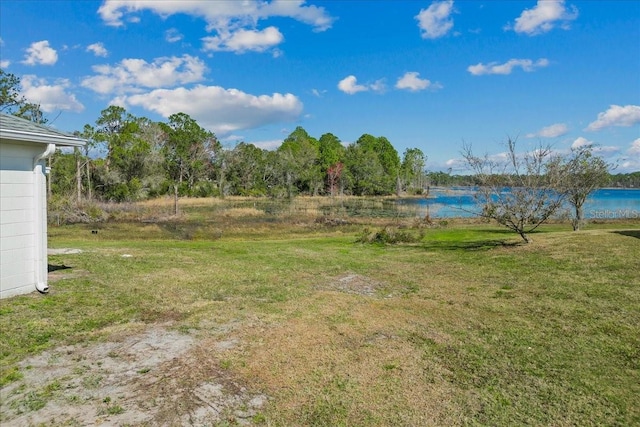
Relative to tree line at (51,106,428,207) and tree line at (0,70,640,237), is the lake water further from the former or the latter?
tree line at (51,106,428,207)

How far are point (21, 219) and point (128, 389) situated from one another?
4387 millimetres

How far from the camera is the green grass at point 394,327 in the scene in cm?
411

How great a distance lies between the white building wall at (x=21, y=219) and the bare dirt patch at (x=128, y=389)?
2.67 meters

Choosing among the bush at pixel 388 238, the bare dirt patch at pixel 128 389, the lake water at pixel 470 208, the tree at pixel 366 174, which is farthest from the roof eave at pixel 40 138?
the tree at pixel 366 174

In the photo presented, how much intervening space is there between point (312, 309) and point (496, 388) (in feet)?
11.5

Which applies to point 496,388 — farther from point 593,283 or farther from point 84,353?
point 593,283

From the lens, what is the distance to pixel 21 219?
6.78 metres

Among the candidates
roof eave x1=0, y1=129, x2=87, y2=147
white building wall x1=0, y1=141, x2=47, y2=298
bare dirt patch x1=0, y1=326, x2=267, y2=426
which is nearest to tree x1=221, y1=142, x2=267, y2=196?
roof eave x1=0, y1=129, x2=87, y2=147

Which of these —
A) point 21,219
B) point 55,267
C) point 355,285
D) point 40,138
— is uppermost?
point 40,138

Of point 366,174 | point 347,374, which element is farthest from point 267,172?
point 347,374

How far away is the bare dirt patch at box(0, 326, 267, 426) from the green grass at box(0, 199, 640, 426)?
0.50ft

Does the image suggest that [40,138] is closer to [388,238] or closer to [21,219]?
[21,219]

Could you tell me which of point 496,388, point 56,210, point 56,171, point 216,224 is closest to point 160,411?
point 496,388

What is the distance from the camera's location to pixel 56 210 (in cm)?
2897
